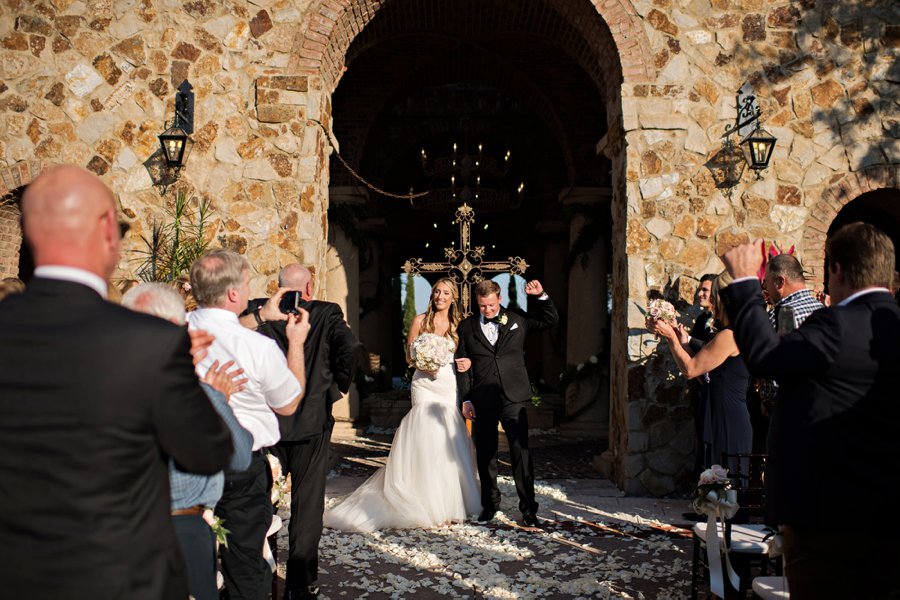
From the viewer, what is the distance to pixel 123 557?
5.57 feet

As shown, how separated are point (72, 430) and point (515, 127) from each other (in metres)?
14.2

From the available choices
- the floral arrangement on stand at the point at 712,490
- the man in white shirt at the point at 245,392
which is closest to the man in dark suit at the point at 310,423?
the man in white shirt at the point at 245,392

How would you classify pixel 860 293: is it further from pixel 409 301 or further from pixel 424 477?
pixel 409 301

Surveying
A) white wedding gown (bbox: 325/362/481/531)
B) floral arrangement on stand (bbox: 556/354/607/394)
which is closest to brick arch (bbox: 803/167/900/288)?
white wedding gown (bbox: 325/362/481/531)

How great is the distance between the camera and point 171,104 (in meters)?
7.22

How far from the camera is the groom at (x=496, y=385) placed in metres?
6.22

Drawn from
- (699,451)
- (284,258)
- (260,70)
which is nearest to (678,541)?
(699,451)

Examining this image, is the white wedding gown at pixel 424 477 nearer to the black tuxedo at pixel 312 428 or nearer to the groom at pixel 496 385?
the groom at pixel 496 385

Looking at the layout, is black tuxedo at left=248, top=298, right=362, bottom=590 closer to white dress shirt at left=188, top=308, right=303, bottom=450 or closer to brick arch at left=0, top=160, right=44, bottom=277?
white dress shirt at left=188, top=308, right=303, bottom=450

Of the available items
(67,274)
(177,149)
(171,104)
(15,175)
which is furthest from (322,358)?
(15,175)

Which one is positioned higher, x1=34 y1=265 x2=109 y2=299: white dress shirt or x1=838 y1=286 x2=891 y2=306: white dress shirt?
x1=838 y1=286 x2=891 y2=306: white dress shirt

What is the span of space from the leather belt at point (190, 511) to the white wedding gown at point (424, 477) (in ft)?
11.5

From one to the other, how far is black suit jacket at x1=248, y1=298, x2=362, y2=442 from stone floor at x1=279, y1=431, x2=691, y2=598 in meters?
1.16

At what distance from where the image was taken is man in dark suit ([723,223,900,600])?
237cm
